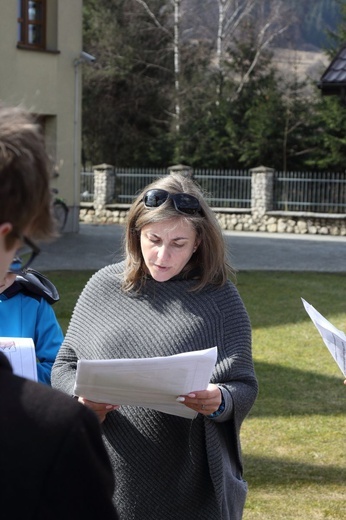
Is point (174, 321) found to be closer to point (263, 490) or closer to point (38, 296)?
point (38, 296)

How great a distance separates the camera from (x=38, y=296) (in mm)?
3375

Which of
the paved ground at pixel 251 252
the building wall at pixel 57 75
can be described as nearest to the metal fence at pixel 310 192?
the paved ground at pixel 251 252

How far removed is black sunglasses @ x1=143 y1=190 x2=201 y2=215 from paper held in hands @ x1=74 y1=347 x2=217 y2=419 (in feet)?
1.88

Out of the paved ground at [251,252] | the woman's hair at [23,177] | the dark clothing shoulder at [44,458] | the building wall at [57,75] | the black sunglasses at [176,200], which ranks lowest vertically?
the paved ground at [251,252]

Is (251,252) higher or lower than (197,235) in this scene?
lower

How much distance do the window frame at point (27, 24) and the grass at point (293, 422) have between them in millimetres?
10432

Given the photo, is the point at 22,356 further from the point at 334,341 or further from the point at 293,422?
the point at 293,422

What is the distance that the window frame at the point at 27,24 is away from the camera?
826 inches

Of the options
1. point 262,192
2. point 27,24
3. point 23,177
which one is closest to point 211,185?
point 262,192

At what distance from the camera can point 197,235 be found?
3.00 m

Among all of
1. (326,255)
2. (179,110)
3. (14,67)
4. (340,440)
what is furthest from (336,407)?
(179,110)

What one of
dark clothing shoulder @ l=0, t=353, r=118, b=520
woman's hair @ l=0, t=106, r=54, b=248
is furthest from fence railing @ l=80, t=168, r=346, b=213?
dark clothing shoulder @ l=0, t=353, r=118, b=520

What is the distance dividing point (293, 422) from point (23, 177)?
19.0ft

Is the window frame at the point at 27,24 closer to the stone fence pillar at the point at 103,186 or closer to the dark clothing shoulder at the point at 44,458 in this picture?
the stone fence pillar at the point at 103,186
